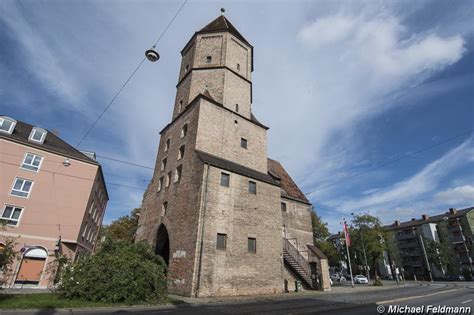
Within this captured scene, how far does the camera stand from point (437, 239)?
61.1 metres

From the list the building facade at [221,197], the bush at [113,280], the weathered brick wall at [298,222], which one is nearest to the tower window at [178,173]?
the building facade at [221,197]

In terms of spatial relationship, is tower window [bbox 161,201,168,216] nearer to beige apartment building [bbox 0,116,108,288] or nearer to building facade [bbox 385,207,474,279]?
beige apartment building [bbox 0,116,108,288]

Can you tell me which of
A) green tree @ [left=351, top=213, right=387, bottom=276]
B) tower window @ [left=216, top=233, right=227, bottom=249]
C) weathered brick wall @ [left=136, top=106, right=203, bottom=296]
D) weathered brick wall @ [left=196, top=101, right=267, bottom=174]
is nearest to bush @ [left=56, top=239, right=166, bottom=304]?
weathered brick wall @ [left=136, top=106, right=203, bottom=296]

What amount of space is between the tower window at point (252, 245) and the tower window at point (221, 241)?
2.08m

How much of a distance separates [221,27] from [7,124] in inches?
870

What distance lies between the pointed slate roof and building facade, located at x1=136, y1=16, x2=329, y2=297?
0.35 feet

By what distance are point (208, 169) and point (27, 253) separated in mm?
16407

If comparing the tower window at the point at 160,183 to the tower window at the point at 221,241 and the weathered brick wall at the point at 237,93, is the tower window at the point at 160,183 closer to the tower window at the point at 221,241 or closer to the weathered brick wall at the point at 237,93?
the tower window at the point at 221,241

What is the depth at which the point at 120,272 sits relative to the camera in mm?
12211

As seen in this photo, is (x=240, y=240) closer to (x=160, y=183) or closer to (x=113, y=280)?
(x=113, y=280)

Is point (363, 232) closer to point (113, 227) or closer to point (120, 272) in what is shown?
point (113, 227)

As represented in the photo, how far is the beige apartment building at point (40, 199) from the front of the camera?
64.8ft

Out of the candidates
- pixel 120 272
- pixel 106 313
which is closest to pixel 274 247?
pixel 120 272

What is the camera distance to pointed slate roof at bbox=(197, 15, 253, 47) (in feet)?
85.5
